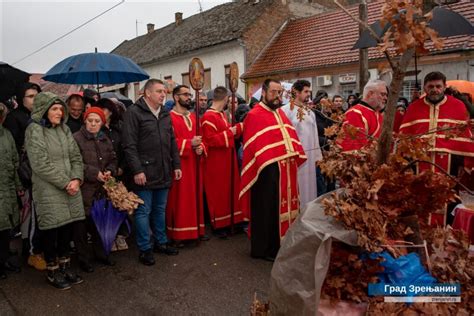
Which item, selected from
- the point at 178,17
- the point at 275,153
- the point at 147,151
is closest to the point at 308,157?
the point at 275,153

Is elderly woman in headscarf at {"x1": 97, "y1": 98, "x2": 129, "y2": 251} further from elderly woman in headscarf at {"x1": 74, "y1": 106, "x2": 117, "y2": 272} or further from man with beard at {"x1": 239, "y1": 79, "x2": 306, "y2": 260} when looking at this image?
man with beard at {"x1": 239, "y1": 79, "x2": 306, "y2": 260}

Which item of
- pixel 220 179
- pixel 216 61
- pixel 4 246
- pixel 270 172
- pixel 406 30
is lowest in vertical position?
pixel 4 246

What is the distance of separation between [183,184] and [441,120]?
3.18 meters

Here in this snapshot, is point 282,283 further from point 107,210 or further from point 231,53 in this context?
point 231,53

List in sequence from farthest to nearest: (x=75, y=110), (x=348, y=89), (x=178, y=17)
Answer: (x=178, y=17) → (x=348, y=89) → (x=75, y=110)

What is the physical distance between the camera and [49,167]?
392 cm

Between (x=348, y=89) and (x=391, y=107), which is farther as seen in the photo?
(x=348, y=89)

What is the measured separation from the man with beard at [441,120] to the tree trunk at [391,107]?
2.59 meters

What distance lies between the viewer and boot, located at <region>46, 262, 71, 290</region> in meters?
4.15

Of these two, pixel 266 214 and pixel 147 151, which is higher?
pixel 147 151

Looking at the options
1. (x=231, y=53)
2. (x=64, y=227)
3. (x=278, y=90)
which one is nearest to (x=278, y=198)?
(x=278, y=90)

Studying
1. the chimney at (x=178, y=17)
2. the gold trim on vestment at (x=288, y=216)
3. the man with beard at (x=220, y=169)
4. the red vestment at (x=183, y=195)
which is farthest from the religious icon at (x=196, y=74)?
the chimney at (x=178, y=17)

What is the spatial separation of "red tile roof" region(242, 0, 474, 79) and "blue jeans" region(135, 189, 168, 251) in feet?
38.4

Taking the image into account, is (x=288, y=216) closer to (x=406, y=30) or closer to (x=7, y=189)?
(x=7, y=189)
